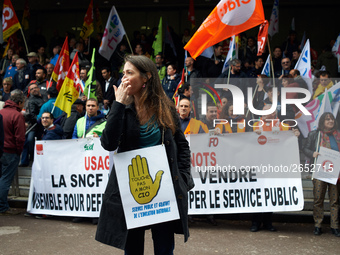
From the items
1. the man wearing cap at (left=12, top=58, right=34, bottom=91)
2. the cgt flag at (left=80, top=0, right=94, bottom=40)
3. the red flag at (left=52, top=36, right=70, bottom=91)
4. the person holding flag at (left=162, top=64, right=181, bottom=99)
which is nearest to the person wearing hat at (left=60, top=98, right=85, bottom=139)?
the red flag at (left=52, top=36, right=70, bottom=91)

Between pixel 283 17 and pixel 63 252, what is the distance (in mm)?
13895

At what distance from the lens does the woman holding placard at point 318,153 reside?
22.9ft

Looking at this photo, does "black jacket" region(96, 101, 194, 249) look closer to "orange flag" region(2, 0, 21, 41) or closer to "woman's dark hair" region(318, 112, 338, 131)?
"woman's dark hair" region(318, 112, 338, 131)

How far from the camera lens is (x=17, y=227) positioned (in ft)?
24.4

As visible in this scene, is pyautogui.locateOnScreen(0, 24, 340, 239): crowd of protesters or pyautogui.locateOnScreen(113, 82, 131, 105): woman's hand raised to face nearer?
pyautogui.locateOnScreen(113, 82, 131, 105): woman's hand raised to face

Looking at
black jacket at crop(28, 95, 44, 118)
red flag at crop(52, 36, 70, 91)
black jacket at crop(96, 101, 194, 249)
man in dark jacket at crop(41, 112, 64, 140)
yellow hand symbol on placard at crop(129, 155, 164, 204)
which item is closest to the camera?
black jacket at crop(96, 101, 194, 249)

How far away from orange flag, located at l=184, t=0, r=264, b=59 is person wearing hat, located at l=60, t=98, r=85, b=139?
3.01 m

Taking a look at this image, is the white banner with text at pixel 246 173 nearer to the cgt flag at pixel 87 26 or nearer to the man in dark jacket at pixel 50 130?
the man in dark jacket at pixel 50 130

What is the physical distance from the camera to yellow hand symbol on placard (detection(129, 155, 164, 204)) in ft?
10.9

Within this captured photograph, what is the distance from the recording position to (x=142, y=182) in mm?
3340

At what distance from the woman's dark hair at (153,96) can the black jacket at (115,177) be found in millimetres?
82

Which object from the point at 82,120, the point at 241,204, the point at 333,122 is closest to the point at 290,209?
the point at 241,204

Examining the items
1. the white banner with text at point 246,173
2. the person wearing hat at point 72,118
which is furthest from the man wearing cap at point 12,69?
the white banner with text at point 246,173

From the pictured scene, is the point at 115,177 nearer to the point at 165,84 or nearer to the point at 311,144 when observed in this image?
the point at 311,144
